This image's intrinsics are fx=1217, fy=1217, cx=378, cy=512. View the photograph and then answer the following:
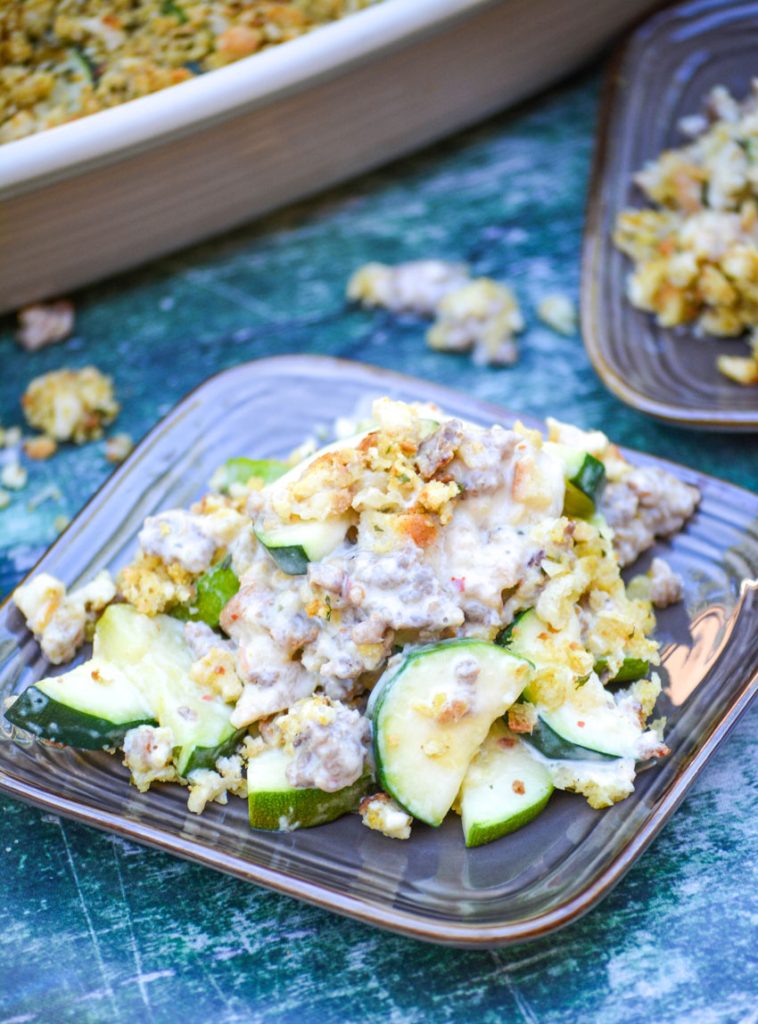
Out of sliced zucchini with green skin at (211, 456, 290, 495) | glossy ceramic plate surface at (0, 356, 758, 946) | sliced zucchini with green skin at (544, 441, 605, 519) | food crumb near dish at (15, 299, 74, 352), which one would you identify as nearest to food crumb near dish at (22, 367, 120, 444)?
food crumb near dish at (15, 299, 74, 352)

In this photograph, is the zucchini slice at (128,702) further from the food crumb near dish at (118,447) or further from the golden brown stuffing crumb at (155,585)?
the food crumb near dish at (118,447)

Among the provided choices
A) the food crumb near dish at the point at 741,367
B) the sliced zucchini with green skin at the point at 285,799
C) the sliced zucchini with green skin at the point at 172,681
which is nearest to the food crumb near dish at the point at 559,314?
the food crumb near dish at the point at 741,367

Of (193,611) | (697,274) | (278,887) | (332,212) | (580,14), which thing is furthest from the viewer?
(332,212)

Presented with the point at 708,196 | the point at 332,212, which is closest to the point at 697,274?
the point at 708,196

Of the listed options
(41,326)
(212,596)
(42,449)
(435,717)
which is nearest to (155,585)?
(212,596)

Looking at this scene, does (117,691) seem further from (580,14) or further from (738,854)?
(580,14)

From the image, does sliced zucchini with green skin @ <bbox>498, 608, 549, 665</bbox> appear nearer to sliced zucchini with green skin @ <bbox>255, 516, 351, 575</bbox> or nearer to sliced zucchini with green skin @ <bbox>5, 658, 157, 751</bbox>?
sliced zucchini with green skin @ <bbox>255, 516, 351, 575</bbox>
